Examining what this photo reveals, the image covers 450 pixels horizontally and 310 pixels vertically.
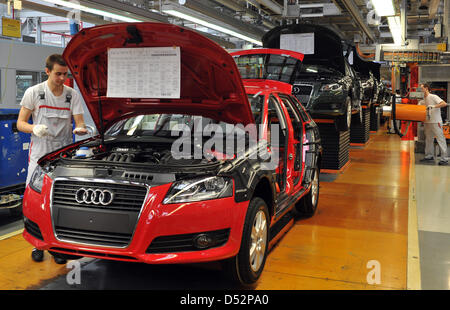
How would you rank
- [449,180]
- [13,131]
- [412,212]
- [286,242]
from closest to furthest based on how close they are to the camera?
[286,242], [13,131], [412,212], [449,180]

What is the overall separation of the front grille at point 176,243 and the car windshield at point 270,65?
2.93 metres

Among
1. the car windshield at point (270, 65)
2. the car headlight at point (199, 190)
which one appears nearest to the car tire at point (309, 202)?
the car windshield at point (270, 65)

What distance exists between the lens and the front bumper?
2.70 m

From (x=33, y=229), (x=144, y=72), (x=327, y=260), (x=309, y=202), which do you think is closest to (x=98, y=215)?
(x=33, y=229)

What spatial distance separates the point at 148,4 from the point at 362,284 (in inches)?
294

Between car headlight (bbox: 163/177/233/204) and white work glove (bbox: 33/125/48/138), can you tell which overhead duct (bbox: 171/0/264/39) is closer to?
white work glove (bbox: 33/125/48/138)

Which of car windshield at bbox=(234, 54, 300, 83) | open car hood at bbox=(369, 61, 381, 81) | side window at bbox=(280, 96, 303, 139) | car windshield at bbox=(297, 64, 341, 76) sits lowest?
side window at bbox=(280, 96, 303, 139)

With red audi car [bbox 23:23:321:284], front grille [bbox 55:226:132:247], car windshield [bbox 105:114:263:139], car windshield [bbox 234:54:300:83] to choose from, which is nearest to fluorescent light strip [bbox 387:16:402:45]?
car windshield [bbox 234:54:300:83]

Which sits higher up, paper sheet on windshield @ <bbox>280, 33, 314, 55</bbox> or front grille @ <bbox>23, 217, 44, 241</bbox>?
paper sheet on windshield @ <bbox>280, 33, 314, 55</bbox>

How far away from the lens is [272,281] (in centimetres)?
338

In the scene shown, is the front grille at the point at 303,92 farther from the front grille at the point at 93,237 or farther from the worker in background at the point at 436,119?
the front grille at the point at 93,237

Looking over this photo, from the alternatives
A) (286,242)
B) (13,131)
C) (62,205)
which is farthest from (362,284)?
(13,131)

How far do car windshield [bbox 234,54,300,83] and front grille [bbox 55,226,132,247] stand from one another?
3142 mm
